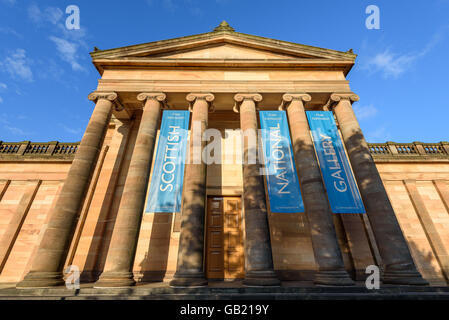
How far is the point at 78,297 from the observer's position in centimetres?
771

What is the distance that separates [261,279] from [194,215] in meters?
4.03

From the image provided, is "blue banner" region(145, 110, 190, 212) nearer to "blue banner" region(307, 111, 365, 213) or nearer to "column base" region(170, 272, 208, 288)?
"column base" region(170, 272, 208, 288)

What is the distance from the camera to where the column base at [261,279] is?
8602 mm

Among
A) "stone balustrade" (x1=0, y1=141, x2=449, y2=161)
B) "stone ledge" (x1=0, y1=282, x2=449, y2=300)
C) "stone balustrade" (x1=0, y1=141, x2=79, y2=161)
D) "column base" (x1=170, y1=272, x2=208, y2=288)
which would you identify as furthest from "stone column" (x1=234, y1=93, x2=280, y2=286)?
"stone balustrade" (x1=0, y1=141, x2=79, y2=161)

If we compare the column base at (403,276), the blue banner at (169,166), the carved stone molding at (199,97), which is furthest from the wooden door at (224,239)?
the column base at (403,276)

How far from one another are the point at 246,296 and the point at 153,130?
962 cm

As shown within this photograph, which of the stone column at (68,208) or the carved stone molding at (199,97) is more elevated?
the carved stone molding at (199,97)

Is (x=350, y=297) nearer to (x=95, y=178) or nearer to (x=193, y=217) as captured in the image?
(x=193, y=217)

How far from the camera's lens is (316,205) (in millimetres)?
10391

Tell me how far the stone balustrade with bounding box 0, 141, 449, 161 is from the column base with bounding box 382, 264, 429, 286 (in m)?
10.4

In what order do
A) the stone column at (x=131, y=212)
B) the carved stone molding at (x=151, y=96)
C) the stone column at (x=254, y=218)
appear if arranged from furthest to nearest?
the carved stone molding at (x=151, y=96)
the stone column at (x=131, y=212)
the stone column at (x=254, y=218)

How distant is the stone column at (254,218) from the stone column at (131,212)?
17.4ft

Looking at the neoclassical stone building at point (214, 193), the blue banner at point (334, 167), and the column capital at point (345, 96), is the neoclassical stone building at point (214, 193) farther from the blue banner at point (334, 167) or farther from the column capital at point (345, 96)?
the blue banner at point (334, 167)

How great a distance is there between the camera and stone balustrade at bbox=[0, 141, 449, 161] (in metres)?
16.6
